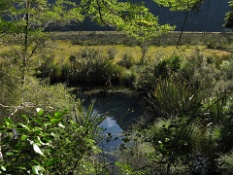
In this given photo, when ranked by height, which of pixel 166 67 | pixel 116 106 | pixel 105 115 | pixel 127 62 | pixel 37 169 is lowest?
pixel 116 106

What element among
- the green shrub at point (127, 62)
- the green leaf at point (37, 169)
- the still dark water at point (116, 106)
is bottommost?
the still dark water at point (116, 106)

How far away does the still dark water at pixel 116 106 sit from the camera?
11.7m

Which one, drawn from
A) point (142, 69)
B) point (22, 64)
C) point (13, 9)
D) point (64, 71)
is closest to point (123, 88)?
point (142, 69)

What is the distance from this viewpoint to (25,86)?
8188 mm

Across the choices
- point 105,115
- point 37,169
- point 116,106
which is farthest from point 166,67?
point 37,169

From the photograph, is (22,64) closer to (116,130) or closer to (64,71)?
(116,130)

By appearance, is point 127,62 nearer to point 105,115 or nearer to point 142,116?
point 142,116

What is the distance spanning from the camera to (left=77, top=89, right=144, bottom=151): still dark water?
38.3 feet

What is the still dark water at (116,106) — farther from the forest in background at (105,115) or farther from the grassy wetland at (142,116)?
the forest in background at (105,115)

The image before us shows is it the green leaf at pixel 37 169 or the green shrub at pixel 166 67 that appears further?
the green shrub at pixel 166 67

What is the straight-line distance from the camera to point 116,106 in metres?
14.0

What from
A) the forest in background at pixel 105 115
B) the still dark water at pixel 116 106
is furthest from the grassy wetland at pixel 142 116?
the still dark water at pixel 116 106

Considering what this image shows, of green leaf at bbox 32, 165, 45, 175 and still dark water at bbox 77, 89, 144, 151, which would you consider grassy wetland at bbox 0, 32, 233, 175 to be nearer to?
green leaf at bbox 32, 165, 45, 175

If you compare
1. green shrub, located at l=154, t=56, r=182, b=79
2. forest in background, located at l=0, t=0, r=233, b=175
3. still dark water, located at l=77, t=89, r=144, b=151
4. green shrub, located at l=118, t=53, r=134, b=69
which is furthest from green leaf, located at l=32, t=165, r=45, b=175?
green shrub, located at l=118, t=53, r=134, b=69
